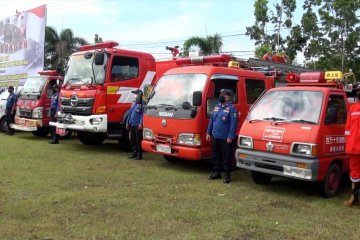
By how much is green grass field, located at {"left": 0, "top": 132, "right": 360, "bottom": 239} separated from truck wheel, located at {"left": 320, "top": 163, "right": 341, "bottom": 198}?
0.16m

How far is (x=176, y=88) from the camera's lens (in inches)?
380

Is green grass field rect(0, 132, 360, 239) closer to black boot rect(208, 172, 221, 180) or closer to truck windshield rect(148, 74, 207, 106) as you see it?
black boot rect(208, 172, 221, 180)

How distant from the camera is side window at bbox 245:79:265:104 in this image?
9969 millimetres

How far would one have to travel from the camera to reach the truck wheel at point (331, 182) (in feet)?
23.9

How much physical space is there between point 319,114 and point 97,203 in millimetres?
3816

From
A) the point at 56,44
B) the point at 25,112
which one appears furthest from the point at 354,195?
the point at 56,44

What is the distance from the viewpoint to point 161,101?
9789mm

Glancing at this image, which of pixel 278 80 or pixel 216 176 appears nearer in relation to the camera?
pixel 216 176

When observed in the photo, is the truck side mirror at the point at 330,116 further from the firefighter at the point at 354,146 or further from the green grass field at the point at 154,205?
the green grass field at the point at 154,205

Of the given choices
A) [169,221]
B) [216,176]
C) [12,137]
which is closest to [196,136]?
[216,176]

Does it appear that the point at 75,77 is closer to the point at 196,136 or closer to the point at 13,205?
the point at 196,136

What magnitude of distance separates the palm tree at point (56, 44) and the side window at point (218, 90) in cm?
2737

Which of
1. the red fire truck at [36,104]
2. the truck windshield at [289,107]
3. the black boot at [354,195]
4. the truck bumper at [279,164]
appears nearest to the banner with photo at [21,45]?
the red fire truck at [36,104]

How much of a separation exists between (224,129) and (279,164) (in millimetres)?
1517
